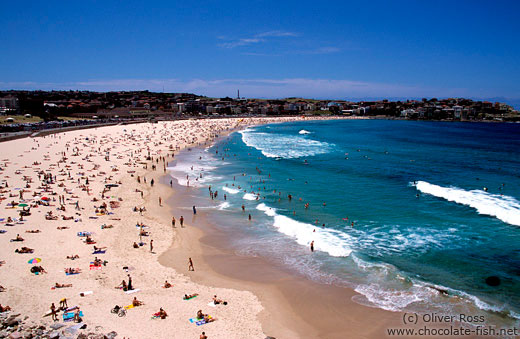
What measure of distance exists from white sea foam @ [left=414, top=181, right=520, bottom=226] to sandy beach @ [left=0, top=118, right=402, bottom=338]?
17.2 metres

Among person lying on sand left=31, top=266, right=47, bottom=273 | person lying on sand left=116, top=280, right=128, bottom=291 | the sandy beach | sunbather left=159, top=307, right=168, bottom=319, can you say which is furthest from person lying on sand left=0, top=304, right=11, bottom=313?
sunbather left=159, top=307, right=168, bottom=319

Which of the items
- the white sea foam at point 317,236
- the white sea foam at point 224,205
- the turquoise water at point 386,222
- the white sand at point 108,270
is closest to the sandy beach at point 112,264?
the white sand at point 108,270

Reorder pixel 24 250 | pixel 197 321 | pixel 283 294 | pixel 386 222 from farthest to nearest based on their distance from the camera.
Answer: pixel 386 222, pixel 24 250, pixel 283 294, pixel 197 321

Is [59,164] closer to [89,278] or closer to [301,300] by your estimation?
[89,278]

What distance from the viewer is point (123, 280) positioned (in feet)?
42.9

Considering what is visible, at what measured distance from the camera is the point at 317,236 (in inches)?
723

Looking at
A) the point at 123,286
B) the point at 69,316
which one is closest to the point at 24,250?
the point at 123,286

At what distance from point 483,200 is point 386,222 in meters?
9.60

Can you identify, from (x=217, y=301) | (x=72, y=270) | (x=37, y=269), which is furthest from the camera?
(x=72, y=270)

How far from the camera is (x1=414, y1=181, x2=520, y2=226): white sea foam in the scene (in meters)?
21.9

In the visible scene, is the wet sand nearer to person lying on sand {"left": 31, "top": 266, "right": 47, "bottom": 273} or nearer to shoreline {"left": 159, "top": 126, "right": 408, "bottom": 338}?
shoreline {"left": 159, "top": 126, "right": 408, "bottom": 338}

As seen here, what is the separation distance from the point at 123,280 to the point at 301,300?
6.67 metres

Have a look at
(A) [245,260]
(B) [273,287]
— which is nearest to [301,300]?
(B) [273,287]

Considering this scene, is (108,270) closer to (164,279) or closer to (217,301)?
(164,279)
